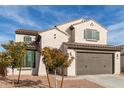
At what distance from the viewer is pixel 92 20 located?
25.4m

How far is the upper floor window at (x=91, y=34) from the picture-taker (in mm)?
24744

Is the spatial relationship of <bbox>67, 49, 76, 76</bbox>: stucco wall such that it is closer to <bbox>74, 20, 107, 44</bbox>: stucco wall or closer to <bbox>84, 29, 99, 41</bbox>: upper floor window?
<bbox>74, 20, 107, 44</bbox>: stucco wall

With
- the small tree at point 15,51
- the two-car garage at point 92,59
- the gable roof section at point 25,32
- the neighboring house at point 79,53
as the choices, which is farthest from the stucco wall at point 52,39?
the small tree at point 15,51

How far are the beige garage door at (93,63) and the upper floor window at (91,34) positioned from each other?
3.17 metres

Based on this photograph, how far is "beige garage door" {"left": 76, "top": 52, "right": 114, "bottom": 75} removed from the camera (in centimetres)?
2136

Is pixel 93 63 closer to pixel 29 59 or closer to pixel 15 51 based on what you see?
pixel 29 59

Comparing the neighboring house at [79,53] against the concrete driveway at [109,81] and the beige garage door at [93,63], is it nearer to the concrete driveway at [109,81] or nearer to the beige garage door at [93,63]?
the beige garage door at [93,63]

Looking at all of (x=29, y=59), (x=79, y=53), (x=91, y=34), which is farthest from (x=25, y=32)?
(x=79, y=53)

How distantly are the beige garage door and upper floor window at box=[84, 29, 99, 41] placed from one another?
10.4ft

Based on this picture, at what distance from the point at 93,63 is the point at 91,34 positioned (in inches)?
174

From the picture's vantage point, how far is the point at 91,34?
24.9m

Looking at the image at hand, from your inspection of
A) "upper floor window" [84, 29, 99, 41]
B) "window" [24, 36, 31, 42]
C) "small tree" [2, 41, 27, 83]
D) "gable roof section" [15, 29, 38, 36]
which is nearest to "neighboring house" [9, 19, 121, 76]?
"upper floor window" [84, 29, 99, 41]
